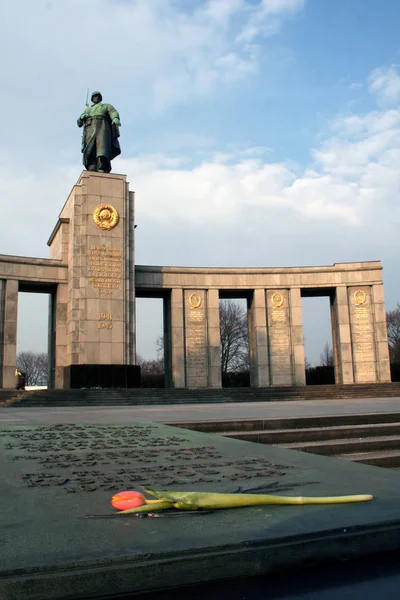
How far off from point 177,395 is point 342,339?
508 inches

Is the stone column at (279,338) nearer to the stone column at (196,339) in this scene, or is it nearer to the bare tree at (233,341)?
the stone column at (196,339)

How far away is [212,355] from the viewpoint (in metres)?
30.6

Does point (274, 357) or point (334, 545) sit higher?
point (274, 357)

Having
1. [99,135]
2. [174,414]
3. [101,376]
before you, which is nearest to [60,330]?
[101,376]

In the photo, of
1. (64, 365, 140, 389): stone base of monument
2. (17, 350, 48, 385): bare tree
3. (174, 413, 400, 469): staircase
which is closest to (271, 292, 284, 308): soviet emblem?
(64, 365, 140, 389): stone base of monument

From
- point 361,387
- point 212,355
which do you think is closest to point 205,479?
point 361,387

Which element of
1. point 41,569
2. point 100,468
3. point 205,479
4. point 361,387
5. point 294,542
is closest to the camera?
point 41,569

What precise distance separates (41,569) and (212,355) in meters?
28.6

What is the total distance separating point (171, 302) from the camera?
3078 cm

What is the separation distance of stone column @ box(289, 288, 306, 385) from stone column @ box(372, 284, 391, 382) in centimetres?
440

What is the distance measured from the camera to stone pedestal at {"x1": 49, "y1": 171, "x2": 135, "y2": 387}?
1073 inches

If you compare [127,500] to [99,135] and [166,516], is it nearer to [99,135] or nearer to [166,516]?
[166,516]

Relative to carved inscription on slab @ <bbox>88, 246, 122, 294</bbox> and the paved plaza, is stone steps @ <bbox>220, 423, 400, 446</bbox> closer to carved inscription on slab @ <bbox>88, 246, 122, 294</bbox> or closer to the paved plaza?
the paved plaza

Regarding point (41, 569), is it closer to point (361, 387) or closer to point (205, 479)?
point (205, 479)
